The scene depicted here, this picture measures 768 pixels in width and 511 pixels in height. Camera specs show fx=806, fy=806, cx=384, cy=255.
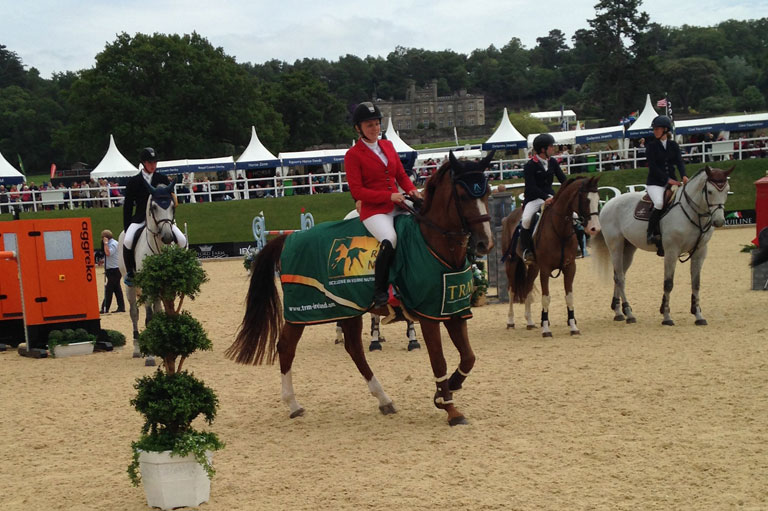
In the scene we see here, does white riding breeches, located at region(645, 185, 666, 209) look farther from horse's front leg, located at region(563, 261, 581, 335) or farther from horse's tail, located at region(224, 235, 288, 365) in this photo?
horse's tail, located at region(224, 235, 288, 365)

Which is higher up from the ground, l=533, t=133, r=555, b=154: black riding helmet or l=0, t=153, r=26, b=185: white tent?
l=0, t=153, r=26, b=185: white tent

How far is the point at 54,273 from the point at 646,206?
9319 mm

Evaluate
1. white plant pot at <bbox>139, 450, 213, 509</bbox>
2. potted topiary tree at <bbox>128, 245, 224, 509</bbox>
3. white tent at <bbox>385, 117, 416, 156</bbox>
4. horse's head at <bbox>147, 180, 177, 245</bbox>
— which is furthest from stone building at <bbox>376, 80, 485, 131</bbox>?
white plant pot at <bbox>139, 450, 213, 509</bbox>

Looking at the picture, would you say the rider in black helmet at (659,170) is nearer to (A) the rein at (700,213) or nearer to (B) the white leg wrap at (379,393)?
(A) the rein at (700,213)

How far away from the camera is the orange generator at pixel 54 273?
12.6m

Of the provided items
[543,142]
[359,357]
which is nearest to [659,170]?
[543,142]

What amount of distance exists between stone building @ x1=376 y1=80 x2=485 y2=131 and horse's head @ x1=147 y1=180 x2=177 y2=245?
138370 mm

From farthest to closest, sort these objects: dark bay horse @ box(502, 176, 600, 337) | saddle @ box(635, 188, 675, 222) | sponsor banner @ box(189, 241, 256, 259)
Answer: sponsor banner @ box(189, 241, 256, 259), saddle @ box(635, 188, 675, 222), dark bay horse @ box(502, 176, 600, 337)

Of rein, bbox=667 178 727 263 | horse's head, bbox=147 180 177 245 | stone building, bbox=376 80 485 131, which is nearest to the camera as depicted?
horse's head, bbox=147 180 177 245

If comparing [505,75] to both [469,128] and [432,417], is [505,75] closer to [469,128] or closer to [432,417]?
[469,128]

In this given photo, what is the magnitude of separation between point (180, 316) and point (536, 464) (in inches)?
111

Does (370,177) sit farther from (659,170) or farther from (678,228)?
(659,170)

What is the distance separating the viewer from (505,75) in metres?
171

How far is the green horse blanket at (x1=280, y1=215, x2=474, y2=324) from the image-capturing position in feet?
23.7
